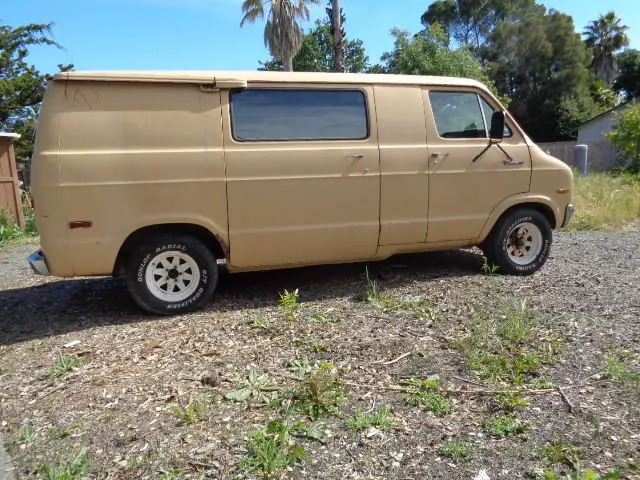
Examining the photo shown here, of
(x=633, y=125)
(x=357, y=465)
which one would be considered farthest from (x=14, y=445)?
(x=633, y=125)

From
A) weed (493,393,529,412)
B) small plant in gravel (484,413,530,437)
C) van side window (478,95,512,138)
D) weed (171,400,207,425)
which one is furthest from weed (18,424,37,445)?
van side window (478,95,512,138)

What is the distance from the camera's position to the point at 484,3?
1993 inches

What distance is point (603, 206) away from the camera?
1105 cm

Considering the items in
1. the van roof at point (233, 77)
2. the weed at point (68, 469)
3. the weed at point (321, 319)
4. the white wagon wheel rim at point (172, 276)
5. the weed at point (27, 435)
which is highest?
the van roof at point (233, 77)

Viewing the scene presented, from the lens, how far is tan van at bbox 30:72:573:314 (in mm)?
4461

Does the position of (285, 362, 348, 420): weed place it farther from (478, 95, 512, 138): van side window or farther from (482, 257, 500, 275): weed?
(478, 95, 512, 138): van side window

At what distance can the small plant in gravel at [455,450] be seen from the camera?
8.87 ft

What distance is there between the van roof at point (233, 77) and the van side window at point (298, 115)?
103mm

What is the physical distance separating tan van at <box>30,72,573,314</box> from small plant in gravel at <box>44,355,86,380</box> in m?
0.86

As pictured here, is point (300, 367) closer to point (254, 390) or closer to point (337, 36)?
point (254, 390)

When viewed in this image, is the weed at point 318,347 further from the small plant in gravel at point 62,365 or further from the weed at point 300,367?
the small plant in gravel at point 62,365

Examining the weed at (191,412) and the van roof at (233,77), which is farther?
the van roof at (233,77)

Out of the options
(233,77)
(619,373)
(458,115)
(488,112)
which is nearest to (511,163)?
(488,112)

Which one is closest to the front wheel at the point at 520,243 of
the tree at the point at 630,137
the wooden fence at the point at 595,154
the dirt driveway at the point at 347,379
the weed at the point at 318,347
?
the dirt driveway at the point at 347,379
